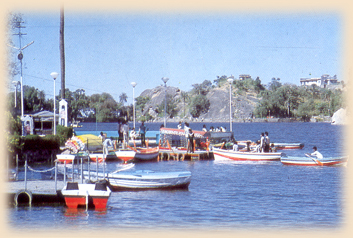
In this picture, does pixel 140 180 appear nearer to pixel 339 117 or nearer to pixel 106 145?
pixel 106 145

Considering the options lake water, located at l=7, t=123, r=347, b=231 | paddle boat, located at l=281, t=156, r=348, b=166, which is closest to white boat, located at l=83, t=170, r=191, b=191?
lake water, located at l=7, t=123, r=347, b=231

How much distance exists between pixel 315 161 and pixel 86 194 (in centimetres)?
2169

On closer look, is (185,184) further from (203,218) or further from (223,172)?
(223,172)

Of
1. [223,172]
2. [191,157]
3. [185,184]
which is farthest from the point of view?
[191,157]

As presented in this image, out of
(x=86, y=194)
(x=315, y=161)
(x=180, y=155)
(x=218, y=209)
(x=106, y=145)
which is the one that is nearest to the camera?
(x=86, y=194)

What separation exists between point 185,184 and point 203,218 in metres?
6.02

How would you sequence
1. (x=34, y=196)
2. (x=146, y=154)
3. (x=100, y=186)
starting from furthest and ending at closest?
(x=146, y=154) → (x=34, y=196) → (x=100, y=186)

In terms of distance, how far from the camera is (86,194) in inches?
739

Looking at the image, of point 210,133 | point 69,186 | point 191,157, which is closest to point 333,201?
point 69,186

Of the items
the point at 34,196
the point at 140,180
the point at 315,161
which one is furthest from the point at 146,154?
the point at 34,196

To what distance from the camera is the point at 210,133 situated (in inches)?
1748

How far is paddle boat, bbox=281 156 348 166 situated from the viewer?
34938 mm

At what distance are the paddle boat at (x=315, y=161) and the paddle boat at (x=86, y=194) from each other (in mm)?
20602

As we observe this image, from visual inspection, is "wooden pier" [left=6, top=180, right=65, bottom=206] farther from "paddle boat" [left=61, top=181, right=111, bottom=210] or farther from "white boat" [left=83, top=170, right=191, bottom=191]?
"white boat" [left=83, top=170, right=191, bottom=191]
